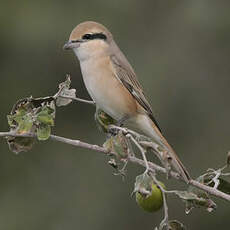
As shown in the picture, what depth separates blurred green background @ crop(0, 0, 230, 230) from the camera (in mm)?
7172

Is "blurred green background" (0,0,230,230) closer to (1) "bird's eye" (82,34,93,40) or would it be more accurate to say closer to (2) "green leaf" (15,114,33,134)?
(1) "bird's eye" (82,34,93,40)

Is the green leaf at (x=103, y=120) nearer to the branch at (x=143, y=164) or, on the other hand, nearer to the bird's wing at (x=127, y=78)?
the bird's wing at (x=127, y=78)

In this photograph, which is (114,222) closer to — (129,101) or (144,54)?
(144,54)

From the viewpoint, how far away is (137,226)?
23.5ft

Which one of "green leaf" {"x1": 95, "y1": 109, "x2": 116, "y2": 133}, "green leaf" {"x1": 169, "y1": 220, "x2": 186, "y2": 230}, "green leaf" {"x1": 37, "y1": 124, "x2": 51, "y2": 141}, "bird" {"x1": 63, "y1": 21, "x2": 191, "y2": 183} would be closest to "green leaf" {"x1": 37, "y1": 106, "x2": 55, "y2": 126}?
"green leaf" {"x1": 37, "y1": 124, "x2": 51, "y2": 141}

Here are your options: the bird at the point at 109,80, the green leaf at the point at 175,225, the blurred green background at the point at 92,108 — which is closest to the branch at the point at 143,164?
the green leaf at the point at 175,225

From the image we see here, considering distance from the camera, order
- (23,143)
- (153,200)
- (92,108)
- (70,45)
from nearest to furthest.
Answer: (153,200), (23,143), (70,45), (92,108)

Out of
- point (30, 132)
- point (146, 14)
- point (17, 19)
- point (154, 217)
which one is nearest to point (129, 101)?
point (30, 132)

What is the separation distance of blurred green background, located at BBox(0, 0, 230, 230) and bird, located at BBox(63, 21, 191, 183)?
8.49ft

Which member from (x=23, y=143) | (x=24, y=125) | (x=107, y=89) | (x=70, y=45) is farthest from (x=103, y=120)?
(x=24, y=125)

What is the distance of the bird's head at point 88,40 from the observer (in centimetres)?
442

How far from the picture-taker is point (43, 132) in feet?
9.18

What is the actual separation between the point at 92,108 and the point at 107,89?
137 inches

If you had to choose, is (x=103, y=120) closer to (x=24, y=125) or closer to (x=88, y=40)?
(x=88, y=40)
